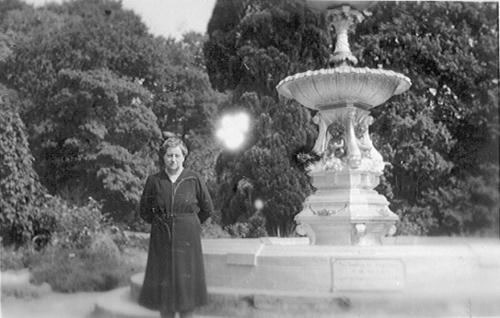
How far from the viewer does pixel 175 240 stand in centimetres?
500

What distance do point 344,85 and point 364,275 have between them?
9.37 ft

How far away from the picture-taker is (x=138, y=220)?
7.58 metres

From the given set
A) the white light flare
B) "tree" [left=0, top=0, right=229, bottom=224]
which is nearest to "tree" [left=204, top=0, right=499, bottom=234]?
the white light flare

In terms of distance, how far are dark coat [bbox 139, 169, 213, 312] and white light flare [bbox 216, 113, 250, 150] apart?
495 cm

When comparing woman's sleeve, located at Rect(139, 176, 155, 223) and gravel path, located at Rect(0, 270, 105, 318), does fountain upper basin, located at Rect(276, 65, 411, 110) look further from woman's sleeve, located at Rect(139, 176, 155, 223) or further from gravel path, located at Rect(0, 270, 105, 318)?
gravel path, located at Rect(0, 270, 105, 318)

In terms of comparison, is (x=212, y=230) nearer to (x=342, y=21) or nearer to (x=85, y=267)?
(x=85, y=267)

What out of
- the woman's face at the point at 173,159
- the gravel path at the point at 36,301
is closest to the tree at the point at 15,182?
the gravel path at the point at 36,301

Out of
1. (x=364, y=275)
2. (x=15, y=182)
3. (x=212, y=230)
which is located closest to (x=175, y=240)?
(x=364, y=275)

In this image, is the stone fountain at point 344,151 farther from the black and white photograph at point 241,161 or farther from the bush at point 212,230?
the bush at point 212,230

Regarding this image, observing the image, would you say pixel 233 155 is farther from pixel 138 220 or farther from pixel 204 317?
pixel 204 317

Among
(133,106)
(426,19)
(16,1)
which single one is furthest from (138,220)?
(426,19)

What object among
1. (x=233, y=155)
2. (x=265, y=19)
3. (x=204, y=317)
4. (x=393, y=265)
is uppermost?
(x=265, y=19)

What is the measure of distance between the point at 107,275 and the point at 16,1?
367 cm

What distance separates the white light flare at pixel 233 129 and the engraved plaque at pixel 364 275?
477cm
